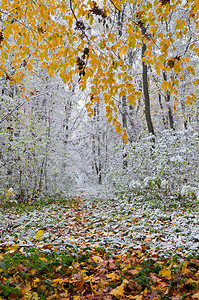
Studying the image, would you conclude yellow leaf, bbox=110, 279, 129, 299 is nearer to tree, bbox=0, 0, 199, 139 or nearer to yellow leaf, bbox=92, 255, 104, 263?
yellow leaf, bbox=92, 255, 104, 263

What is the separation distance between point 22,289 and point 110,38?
2572 millimetres

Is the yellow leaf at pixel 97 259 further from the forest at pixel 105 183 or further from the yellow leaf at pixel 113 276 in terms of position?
the yellow leaf at pixel 113 276

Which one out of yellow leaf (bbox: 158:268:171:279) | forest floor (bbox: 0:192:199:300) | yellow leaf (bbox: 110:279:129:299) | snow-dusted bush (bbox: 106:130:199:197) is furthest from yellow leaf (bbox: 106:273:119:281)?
snow-dusted bush (bbox: 106:130:199:197)

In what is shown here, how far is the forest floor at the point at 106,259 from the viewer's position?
7.12ft

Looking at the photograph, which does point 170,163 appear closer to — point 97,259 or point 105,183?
point 105,183

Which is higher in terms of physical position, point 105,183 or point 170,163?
point 170,163

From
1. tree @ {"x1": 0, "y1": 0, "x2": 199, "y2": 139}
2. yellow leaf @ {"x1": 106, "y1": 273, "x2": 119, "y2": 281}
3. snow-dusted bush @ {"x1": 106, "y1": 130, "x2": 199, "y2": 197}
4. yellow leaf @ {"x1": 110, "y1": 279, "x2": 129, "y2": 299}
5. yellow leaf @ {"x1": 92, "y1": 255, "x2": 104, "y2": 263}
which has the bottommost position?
yellow leaf @ {"x1": 92, "y1": 255, "x2": 104, "y2": 263}

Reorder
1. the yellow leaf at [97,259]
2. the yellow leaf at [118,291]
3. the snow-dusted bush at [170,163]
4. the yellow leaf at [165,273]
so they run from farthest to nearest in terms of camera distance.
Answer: the snow-dusted bush at [170,163] → the yellow leaf at [97,259] → the yellow leaf at [165,273] → the yellow leaf at [118,291]

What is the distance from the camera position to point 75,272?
8.72ft

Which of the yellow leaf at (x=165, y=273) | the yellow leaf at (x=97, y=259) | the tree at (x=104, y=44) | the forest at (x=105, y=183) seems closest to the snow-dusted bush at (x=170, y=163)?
the forest at (x=105, y=183)

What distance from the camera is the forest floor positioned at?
2.17 meters

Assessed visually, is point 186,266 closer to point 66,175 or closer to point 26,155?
point 26,155

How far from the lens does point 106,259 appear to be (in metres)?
3.13

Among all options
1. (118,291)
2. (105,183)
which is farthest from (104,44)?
(105,183)
